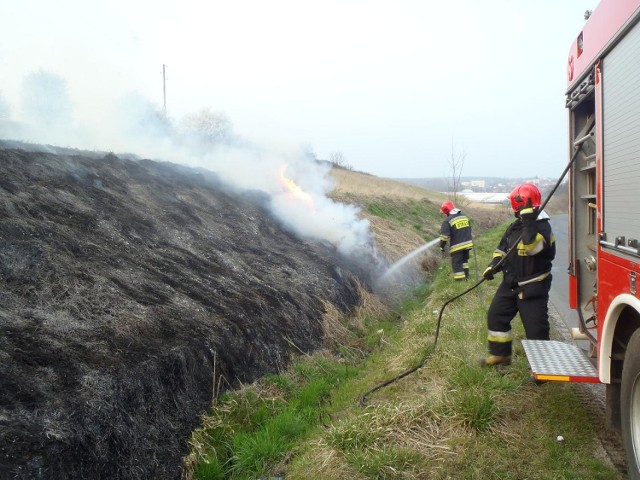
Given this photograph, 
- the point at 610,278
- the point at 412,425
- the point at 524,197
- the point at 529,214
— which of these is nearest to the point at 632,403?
the point at 610,278

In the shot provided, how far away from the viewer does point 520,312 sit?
188 inches

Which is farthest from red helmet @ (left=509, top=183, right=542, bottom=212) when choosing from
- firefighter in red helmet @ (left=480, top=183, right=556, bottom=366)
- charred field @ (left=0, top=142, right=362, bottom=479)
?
charred field @ (left=0, top=142, right=362, bottom=479)

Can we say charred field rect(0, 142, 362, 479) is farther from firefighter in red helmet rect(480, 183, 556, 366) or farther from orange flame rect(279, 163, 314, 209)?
firefighter in red helmet rect(480, 183, 556, 366)

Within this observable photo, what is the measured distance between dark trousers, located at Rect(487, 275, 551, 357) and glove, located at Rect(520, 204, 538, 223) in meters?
0.60

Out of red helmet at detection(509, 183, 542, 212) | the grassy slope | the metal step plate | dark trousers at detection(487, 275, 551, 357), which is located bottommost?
the grassy slope

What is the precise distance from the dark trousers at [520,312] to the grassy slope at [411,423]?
33cm

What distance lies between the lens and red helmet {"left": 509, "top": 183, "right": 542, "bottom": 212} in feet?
15.3

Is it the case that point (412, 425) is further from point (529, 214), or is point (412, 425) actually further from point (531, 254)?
point (529, 214)

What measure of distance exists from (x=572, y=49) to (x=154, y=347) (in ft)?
16.2

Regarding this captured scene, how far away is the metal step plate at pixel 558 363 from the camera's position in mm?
3484

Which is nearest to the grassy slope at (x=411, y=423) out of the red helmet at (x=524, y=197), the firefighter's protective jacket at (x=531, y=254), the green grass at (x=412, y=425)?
the green grass at (x=412, y=425)

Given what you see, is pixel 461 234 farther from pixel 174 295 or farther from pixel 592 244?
pixel 174 295

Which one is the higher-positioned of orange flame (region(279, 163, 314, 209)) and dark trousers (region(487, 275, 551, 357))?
orange flame (region(279, 163, 314, 209))

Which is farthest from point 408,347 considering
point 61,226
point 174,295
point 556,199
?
point 556,199
